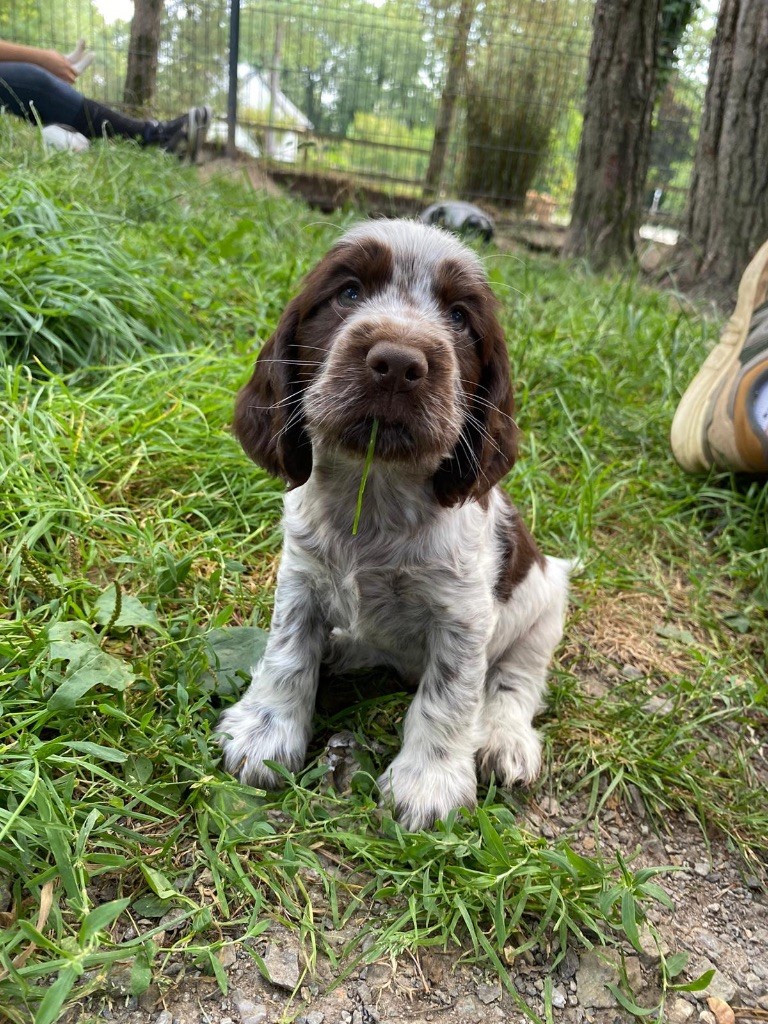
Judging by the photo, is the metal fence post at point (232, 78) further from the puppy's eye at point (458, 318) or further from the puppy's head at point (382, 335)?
the puppy's eye at point (458, 318)

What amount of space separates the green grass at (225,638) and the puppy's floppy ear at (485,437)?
2.81ft

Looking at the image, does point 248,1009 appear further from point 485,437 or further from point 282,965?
point 485,437

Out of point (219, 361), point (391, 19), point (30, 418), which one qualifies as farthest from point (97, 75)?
point (30, 418)

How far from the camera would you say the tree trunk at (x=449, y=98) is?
10.9m

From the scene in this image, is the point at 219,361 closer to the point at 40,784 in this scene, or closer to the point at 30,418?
the point at 30,418

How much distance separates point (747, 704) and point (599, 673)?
1.88ft

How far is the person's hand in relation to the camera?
8719 millimetres

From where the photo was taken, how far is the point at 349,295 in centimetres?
261

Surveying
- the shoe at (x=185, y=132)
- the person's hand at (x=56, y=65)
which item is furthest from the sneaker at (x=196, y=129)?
the person's hand at (x=56, y=65)

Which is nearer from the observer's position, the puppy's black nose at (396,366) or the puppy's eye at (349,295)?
the puppy's black nose at (396,366)

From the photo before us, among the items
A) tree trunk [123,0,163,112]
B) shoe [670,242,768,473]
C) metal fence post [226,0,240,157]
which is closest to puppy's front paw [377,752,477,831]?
shoe [670,242,768,473]

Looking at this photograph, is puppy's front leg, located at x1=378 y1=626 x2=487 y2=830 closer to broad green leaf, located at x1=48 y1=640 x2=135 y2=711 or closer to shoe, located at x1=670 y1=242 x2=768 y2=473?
broad green leaf, located at x1=48 y1=640 x2=135 y2=711

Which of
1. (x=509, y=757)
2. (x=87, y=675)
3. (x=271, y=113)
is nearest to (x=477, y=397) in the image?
(x=509, y=757)

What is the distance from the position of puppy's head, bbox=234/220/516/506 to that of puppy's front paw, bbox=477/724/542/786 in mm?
845
